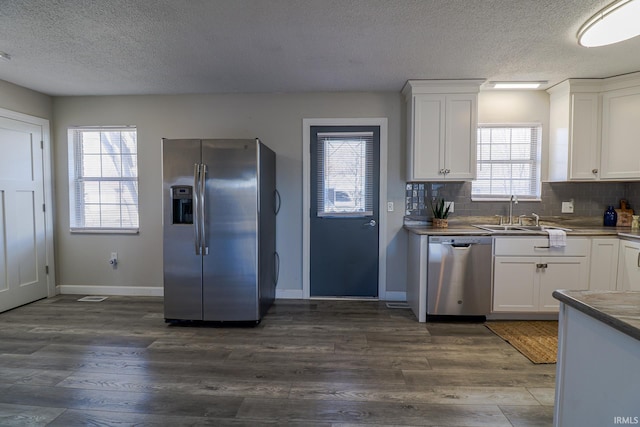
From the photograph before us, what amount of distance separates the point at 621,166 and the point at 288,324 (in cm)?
372

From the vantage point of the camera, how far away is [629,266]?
2.76 meters

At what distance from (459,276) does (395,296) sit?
880 mm

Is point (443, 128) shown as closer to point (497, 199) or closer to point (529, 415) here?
point (497, 199)


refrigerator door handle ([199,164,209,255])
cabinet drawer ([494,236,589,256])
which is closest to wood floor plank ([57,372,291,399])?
refrigerator door handle ([199,164,209,255])

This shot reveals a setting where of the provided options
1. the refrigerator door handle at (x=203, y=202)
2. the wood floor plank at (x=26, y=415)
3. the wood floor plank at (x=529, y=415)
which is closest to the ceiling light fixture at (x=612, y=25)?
the wood floor plank at (x=529, y=415)

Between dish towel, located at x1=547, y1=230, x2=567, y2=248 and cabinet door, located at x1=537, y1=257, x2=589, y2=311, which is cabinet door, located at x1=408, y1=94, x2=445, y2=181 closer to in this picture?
dish towel, located at x1=547, y1=230, x2=567, y2=248

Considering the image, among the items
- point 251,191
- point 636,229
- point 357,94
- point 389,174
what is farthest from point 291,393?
point 636,229

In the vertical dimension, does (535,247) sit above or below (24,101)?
below

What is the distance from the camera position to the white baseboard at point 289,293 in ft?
12.0

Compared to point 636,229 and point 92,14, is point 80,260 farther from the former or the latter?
point 636,229

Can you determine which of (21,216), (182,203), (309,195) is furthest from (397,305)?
(21,216)

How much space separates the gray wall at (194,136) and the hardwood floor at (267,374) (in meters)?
0.75

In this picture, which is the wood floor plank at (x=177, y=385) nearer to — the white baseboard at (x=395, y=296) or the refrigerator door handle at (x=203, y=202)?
the refrigerator door handle at (x=203, y=202)

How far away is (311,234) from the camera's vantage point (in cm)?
360
